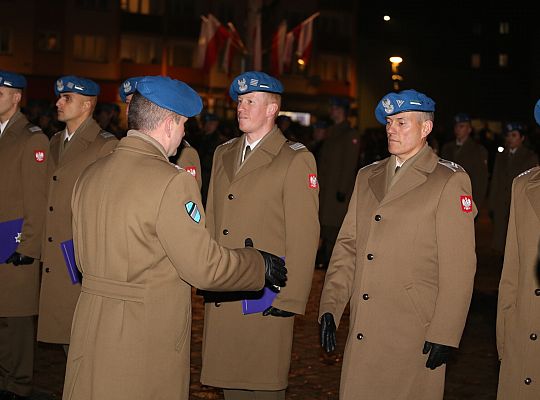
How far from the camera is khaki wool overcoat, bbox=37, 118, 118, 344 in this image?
274 inches

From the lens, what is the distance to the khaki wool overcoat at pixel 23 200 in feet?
23.6

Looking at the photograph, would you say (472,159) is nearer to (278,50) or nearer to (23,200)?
(23,200)

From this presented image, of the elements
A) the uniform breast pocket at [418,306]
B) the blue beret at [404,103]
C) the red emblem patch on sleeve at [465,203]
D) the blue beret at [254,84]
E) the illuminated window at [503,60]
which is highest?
the illuminated window at [503,60]

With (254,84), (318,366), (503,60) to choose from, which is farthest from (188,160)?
(503,60)

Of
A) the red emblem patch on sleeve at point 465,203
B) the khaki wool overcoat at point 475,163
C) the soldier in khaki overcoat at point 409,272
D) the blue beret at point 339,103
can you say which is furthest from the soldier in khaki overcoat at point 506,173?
the red emblem patch on sleeve at point 465,203

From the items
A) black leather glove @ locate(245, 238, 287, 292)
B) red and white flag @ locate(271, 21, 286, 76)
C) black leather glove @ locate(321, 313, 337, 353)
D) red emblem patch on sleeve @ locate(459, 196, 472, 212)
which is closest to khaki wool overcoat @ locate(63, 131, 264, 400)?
black leather glove @ locate(245, 238, 287, 292)

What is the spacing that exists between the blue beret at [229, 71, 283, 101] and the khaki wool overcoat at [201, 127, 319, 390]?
0.33 meters

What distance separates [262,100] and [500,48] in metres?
67.8

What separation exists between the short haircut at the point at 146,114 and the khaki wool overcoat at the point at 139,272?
52mm

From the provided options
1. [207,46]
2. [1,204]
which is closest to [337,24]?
[207,46]

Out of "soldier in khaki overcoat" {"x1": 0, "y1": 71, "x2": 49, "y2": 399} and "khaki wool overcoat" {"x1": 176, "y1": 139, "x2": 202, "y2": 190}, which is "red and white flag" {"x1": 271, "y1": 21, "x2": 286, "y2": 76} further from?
"soldier in khaki overcoat" {"x1": 0, "y1": 71, "x2": 49, "y2": 399}

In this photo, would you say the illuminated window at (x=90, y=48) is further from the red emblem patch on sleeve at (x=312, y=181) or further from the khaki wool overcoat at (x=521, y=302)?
the khaki wool overcoat at (x=521, y=302)

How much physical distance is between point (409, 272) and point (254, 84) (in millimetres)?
1734

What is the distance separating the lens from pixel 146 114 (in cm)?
440
